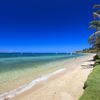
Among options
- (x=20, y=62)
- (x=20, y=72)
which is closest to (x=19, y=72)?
A: (x=20, y=72)

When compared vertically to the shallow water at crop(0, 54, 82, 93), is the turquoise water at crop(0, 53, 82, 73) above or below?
above

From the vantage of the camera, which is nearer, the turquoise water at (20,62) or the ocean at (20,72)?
the ocean at (20,72)

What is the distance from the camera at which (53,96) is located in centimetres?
923

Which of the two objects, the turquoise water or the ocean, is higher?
the turquoise water

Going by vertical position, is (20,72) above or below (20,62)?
below

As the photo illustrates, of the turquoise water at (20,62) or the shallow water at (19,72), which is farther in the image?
the turquoise water at (20,62)

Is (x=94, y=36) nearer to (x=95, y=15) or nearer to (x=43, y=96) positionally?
(x=95, y=15)

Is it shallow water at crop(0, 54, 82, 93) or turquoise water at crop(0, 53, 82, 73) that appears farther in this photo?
turquoise water at crop(0, 53, 82, 73)

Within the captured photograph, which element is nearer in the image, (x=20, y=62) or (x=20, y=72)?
(x=20, y=72)

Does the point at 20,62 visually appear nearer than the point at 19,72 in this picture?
No

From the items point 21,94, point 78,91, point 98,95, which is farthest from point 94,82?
point 21,94

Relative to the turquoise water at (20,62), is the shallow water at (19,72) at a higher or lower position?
lower

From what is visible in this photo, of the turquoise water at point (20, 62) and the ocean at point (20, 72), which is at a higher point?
the turquoise water at point (20, 62)

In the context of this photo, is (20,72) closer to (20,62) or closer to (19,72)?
(19,72)
